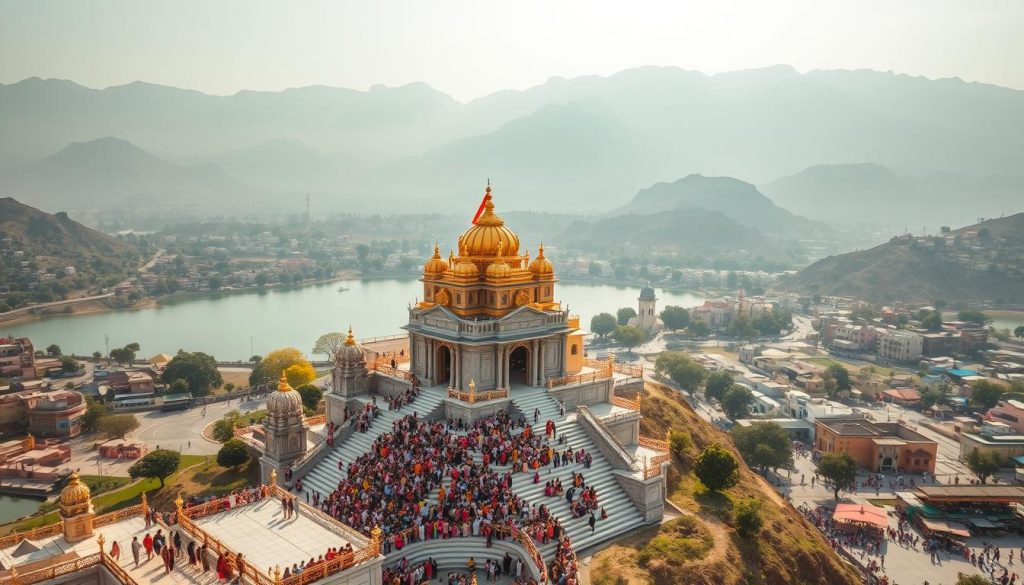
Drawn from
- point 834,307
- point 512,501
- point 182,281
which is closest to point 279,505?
point 512,501

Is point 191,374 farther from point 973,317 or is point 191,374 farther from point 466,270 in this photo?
point 973,317

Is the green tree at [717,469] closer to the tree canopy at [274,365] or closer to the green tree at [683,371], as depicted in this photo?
the tree canopy at [274,365]

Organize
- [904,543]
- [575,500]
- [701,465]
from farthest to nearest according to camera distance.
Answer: [904,543] → [701,465] → [575,500]

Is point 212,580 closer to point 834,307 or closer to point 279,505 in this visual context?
point 279,505

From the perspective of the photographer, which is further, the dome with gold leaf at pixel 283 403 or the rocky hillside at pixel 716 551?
the dome with gold leaf at pixel 283 403

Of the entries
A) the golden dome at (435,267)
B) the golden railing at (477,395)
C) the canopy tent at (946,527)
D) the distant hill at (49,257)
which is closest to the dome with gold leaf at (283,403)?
the golden railing at (477,395)
